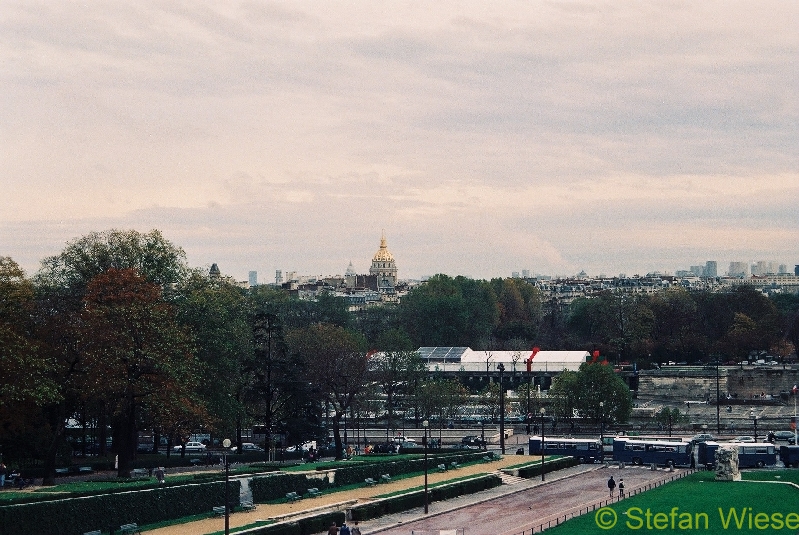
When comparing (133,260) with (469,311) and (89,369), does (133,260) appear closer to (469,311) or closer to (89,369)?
(89,369)

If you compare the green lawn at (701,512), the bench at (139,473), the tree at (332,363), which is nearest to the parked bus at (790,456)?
the green lawn at (701,512)

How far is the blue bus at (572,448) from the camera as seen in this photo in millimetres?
86375

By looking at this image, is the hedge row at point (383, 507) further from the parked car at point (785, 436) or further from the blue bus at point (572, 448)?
the parked car at point (785, 436)

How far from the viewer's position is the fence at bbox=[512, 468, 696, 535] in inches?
2183

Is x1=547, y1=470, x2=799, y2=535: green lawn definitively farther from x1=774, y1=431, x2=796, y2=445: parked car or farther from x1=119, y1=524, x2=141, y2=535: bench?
x1=774, y1=431, x2=796, y2=445: parked car

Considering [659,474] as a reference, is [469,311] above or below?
above

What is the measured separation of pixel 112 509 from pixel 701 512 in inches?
1039

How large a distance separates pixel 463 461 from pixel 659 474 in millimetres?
11503

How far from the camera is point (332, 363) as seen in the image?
10781 centimetres

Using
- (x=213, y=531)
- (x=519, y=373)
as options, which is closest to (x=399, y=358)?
(x=519, y=373)

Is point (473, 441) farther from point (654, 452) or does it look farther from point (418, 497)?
point (418, 497)

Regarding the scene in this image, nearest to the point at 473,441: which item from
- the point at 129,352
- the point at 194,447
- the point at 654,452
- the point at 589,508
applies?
the point at 654,452

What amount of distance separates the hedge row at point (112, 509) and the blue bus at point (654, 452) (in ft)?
110

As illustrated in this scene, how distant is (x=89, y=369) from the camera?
65.0m
